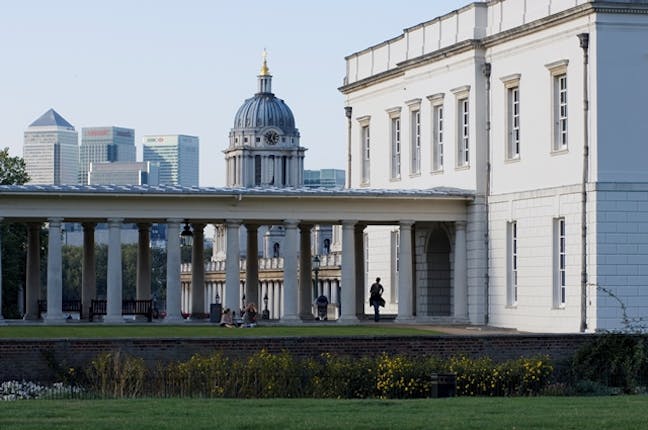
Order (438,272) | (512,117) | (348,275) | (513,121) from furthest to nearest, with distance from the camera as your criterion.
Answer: (438,272)
(348,275)
(512,117)
(513,121)

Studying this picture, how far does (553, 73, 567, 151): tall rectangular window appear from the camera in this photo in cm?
6309

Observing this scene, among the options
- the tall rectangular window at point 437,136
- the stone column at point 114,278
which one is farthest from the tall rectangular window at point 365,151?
the stone column at point 114,278

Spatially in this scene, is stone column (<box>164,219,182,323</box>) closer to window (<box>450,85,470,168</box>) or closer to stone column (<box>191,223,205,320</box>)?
stone column (<box>191,223,205,320</box>)

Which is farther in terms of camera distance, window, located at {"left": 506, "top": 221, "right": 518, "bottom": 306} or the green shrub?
window, located at {"left": 506, "top": 221, "right": 518, "bottom": 306}

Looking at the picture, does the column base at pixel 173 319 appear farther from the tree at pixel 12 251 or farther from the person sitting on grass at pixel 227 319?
the tree at pixel 12 251

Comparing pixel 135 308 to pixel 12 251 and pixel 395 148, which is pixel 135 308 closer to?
pixel 395 148

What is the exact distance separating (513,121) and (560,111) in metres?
4.30

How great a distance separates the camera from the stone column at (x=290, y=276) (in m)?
70.3

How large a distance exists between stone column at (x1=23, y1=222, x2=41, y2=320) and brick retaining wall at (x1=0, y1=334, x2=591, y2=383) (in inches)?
1269

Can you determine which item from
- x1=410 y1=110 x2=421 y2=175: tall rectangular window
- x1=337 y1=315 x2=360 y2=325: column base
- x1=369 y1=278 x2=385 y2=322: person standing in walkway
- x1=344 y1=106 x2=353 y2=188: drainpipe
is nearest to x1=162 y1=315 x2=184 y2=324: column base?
x1=337 y1=315 x2=360 y2=325: column base

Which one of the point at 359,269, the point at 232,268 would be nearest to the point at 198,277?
the point at 359,269

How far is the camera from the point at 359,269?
3086 inches

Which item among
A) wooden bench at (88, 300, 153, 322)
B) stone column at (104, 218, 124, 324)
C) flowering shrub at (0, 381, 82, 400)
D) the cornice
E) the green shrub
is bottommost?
flowering shrub at (0, 381, 82, 400)

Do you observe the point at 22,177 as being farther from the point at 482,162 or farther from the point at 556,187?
the point at 556,187
